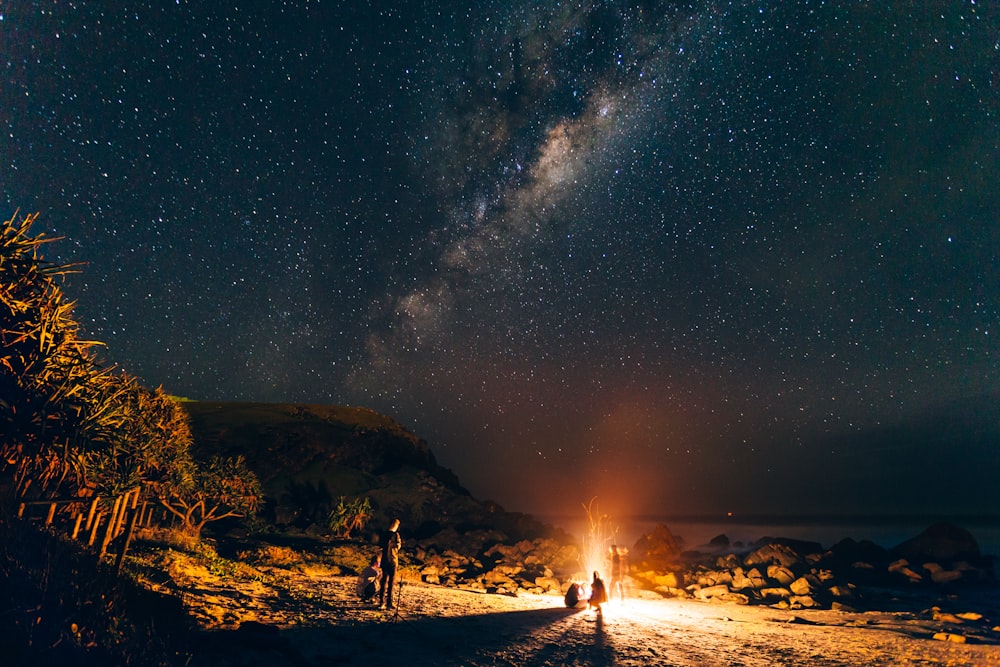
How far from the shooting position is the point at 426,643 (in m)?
10.5

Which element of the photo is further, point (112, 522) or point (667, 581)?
point (667, 581)

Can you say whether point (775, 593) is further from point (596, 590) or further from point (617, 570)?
point (596, 590)

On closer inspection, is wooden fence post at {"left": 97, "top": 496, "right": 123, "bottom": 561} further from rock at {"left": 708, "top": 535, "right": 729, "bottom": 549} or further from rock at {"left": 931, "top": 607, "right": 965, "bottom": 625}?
rock at {"left": 708, "top": 535, "right": 729, "bottom": 549}

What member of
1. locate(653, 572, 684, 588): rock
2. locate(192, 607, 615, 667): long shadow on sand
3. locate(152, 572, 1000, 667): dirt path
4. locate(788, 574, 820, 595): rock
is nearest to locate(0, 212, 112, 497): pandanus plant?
locate(152, 572, 1000, 667): dirt path

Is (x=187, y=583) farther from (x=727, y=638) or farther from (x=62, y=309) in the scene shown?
(x=727, y=638)

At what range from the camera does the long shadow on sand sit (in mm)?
7934

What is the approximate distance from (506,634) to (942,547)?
46.2 meters

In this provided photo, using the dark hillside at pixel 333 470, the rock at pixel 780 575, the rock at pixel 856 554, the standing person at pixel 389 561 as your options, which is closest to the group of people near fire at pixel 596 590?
the standing person at pixel 389 561

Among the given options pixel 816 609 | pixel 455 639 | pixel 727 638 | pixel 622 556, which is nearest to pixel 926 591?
pixel 816 609

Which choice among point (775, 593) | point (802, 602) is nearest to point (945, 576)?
point (775, 593)

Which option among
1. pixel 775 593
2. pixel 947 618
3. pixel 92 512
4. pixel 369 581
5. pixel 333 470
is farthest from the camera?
pixel 333 470

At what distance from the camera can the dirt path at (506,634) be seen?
905 centimetres

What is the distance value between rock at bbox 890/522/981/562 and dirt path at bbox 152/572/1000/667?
27.6 m

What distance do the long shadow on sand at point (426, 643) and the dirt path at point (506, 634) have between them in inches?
1.1
